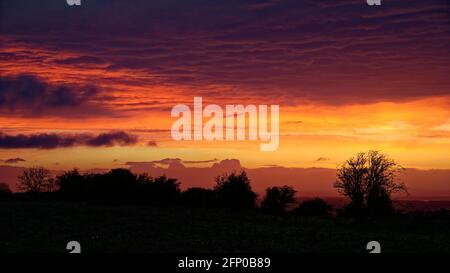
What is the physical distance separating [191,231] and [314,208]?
78.0 ft

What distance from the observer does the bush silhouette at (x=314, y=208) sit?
51594 millimetres

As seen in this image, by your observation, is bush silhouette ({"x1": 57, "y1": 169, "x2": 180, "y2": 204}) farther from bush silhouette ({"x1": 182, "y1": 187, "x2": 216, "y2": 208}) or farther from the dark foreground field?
the dark foreground field

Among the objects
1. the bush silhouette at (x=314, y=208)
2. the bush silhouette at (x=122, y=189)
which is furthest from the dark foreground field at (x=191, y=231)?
the bush silhouette at (x=314, y=208)

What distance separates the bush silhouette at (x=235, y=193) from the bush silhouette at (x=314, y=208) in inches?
169

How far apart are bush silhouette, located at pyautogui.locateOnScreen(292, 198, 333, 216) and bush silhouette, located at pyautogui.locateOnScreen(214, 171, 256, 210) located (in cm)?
428

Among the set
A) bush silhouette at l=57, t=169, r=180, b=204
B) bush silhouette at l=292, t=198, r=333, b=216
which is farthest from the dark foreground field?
bush silhouette at l=292, t=198, r=333, b=216

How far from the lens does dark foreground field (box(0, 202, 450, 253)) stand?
2661 centimetres

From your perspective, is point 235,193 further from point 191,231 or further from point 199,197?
point 191,231

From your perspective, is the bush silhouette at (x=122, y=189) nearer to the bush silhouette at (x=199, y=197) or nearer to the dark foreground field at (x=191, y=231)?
the bush silhouette at (x=199, y=197)

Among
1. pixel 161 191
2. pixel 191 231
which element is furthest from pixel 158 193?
pixel 191 231
